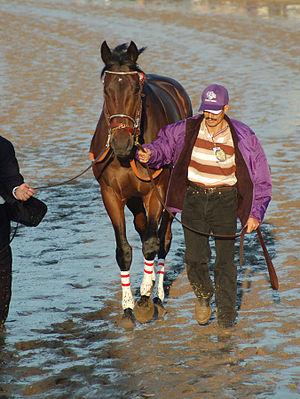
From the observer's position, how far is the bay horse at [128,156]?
7.91 m

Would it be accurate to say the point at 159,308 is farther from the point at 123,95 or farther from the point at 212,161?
the point at 123,95

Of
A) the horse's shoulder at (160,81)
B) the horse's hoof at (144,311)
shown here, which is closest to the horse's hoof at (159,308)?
the horse's hoof at (144,311)

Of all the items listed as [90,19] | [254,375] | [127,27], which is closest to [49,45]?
[127,27]

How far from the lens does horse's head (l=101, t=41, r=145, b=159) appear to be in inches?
308

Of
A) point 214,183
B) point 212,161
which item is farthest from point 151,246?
point 212,161

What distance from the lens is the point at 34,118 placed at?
19.3 meters

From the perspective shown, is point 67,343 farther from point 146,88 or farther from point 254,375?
point 146,88

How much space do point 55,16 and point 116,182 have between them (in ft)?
106

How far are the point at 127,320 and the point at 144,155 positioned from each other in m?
1.32

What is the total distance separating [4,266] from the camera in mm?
7930

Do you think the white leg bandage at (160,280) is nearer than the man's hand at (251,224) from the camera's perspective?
No

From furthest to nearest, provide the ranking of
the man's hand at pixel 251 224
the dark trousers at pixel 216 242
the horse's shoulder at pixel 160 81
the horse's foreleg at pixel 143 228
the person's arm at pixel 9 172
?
the horse's shoulder at pixel 160 81 → the horse's foreleg at pixel 143 228 → the dark trousers at pixel 216 242 → the person's arm at pixel 9 172 → the man's hand at pixel 251 224

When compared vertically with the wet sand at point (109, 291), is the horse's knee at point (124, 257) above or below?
above

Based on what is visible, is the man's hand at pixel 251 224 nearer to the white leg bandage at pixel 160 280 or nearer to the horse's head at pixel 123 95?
the horse's head at pixel 123 95
